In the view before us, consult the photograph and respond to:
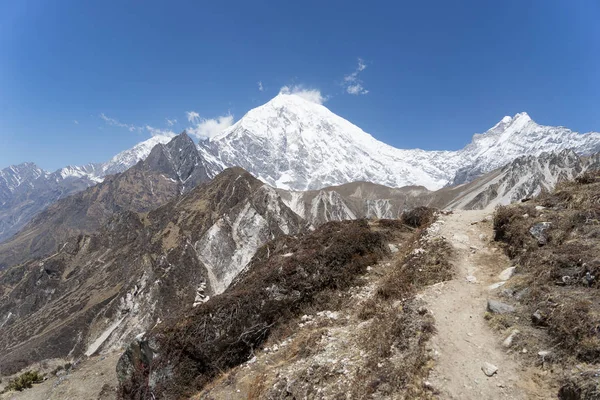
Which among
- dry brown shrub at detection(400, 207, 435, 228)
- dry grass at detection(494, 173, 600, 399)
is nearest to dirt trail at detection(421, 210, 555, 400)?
dry grass at detection(494, 173, 600, 399)

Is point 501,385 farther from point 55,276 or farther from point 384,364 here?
point 55,276

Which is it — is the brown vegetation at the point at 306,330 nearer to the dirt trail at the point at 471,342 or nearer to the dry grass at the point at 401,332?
the dry grass at the point at 401,332

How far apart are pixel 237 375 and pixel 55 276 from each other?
13585cm

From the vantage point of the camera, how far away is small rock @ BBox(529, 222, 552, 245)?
1223 centimetres

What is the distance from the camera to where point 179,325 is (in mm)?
13234

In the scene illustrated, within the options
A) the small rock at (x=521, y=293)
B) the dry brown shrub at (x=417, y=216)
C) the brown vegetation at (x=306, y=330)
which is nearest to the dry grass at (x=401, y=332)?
the brown vegetation at (x=306, y=330)

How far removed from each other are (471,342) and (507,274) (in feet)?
14.5

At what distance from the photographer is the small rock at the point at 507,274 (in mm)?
11396

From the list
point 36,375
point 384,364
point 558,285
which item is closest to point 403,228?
point 558,285

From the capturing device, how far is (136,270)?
81.0 m

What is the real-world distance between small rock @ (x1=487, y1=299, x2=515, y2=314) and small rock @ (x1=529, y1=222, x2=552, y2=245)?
4.27m

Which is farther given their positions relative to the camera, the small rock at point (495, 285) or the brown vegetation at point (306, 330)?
the small rock at point (495, 285)

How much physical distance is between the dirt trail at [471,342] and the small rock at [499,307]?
275 millimetres

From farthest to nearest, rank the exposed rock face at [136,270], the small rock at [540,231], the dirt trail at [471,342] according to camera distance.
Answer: the exposed rock face at [136,270]
the small rock at [540,231]
the dirt trail at [471,342]
